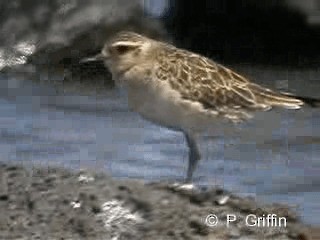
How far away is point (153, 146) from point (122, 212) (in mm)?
3687

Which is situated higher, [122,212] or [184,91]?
[184,91]

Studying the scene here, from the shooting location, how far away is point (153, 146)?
9.60 m

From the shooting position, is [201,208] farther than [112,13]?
No

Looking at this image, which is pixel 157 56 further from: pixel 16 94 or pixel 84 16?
pixel 84 16

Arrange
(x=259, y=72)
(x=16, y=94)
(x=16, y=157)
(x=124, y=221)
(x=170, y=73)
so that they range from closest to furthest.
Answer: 1. (x=124, y=221)
2. (x=170, y=73)
3. (x=16, y=157)
4. (x=16, y=94)
5. (x=259, y=72)

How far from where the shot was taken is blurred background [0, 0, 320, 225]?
9.01 metres

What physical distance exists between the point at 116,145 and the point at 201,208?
3.81 m

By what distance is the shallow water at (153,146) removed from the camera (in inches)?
342

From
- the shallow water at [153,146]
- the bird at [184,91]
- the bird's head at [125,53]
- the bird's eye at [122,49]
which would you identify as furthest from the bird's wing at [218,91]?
the shallow water at [153,146]

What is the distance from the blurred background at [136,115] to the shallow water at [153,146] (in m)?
0.01

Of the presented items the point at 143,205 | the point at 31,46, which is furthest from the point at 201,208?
the point at 31,46

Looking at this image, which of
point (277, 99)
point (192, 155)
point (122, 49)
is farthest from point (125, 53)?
point (277, 99)

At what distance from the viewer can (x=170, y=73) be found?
6.98m

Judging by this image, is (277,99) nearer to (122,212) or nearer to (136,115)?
(122,212)
